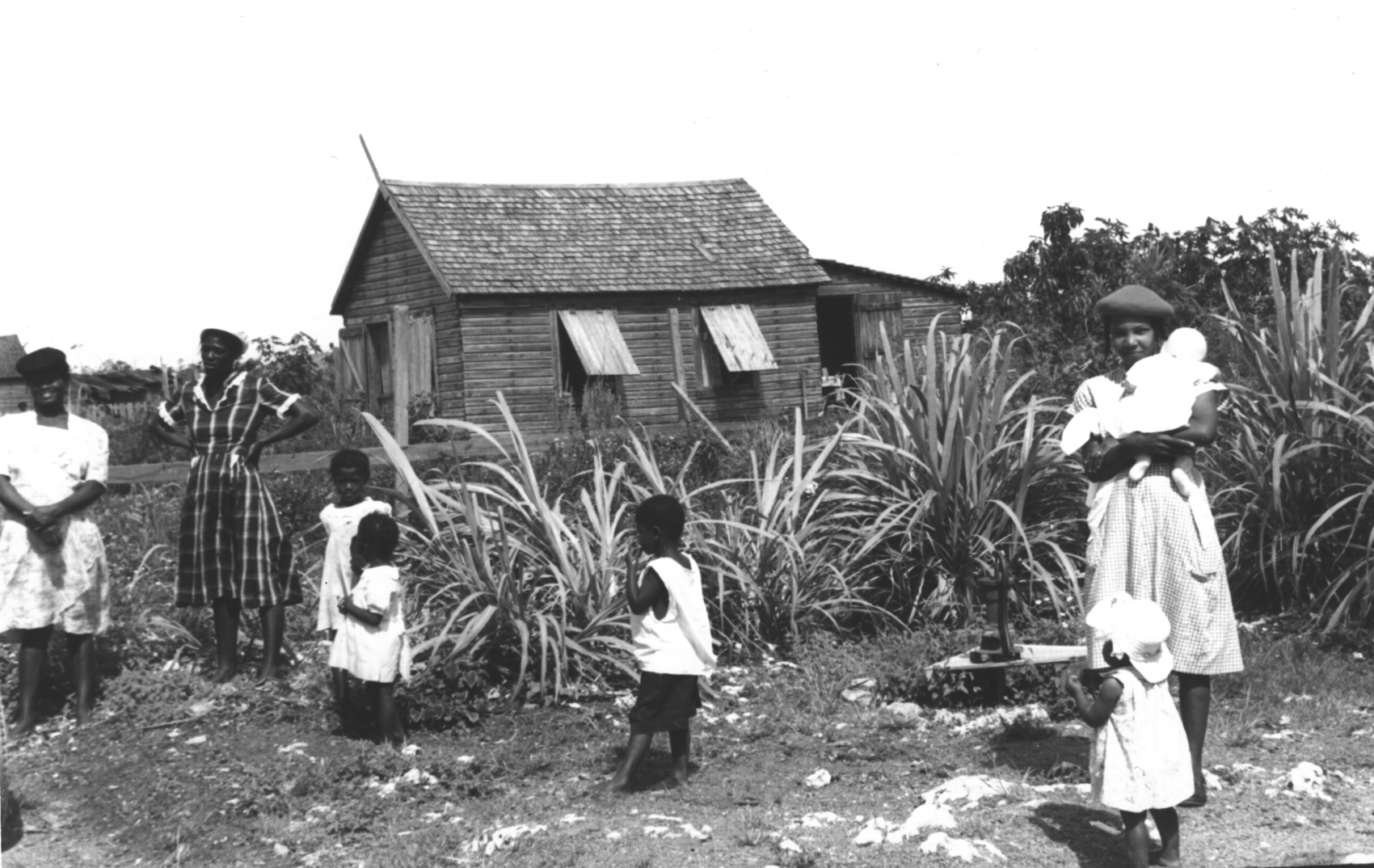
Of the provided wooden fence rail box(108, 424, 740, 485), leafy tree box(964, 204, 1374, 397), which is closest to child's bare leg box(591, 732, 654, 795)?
wooden fence rail box(108, 424, 740, 485)

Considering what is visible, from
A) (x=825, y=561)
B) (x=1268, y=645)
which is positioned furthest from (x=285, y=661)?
(x=1268, y=645)

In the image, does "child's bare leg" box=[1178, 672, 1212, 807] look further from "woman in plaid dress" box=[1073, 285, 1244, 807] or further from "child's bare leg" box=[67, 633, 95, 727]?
"child's bare leg" box=[67, 633, 95, 727]

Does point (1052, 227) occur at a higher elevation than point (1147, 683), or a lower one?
higher

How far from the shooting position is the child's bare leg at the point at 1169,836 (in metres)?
3.93

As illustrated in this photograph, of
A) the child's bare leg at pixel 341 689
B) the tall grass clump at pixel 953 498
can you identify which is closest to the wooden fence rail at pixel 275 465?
the child's bare leg at pixel 341 689

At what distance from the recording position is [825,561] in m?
6.94

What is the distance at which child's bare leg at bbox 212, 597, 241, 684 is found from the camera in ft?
20.8

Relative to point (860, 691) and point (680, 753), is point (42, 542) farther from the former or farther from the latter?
point (860, 691)

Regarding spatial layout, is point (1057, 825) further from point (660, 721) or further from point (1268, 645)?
point (1268, 645)

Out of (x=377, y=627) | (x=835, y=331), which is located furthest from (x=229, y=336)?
(x=835, y=331)

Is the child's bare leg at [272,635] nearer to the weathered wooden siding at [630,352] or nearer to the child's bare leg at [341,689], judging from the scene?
the child's bare leg at [341,689]

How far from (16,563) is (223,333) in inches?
49.9

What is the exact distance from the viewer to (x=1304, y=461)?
682cm

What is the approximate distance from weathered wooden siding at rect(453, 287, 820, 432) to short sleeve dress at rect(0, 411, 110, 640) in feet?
24.5
